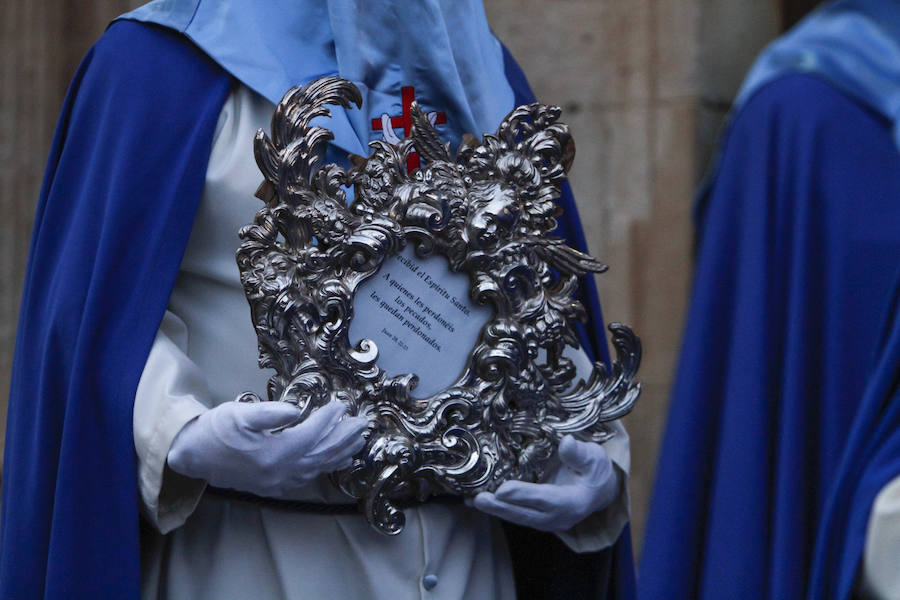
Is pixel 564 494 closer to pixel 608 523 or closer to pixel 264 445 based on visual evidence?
pixel 608 523

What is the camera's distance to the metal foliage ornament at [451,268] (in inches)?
80.1

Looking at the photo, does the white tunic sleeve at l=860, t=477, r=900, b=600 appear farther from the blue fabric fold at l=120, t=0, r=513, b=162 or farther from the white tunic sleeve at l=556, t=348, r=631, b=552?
the blue fabric fold at l=120, t=0, r=513, b=162

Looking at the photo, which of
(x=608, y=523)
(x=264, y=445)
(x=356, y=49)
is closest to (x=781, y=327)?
(x=608, y=523)

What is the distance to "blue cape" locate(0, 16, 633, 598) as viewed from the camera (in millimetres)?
2062

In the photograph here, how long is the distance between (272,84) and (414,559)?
0.78 m

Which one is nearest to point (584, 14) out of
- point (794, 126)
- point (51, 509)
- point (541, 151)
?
point (794, 126)

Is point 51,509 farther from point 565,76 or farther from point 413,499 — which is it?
point 565,76

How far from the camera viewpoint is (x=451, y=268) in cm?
215

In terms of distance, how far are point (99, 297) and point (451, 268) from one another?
530 millimetres

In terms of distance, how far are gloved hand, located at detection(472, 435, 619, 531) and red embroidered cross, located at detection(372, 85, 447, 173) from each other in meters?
0.51

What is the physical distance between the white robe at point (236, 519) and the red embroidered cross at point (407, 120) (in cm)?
21

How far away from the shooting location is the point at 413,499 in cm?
217

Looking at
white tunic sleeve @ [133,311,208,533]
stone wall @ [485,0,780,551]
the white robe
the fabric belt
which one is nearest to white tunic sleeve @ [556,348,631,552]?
the white robe

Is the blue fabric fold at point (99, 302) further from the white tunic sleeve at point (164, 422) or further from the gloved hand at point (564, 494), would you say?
the gloved hand at point (564, 494)
